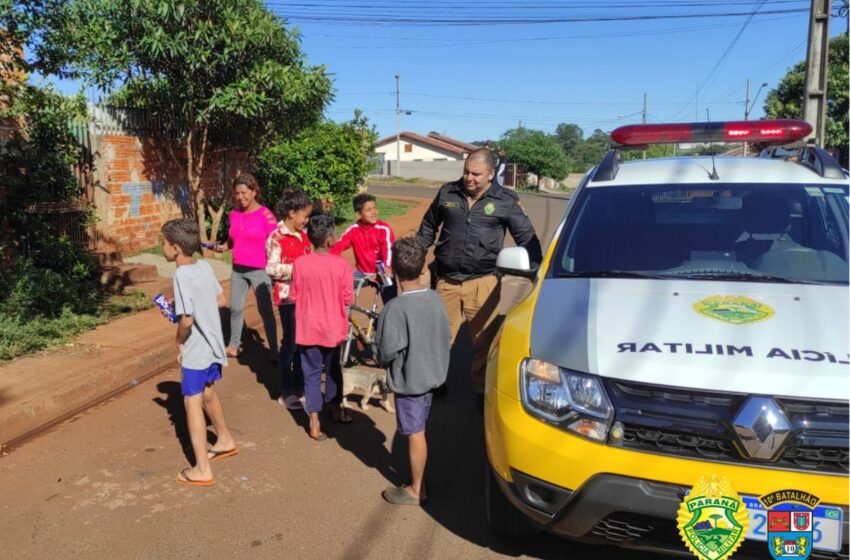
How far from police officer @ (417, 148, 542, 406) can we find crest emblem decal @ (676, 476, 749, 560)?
8.75ft

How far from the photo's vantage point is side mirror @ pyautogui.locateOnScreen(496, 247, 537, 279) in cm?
393

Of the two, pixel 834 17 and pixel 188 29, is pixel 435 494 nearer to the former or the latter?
pixel 188 29

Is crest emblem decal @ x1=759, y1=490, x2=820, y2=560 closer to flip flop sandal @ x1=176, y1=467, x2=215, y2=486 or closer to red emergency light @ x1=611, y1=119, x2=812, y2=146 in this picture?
red emergency light @ x1=611, y1=119, x2=812, y2=146

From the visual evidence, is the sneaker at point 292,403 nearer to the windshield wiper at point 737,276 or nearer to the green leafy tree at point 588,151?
the windshield wiper at point 737,276

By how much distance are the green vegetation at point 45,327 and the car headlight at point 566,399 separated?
5055 millimetres

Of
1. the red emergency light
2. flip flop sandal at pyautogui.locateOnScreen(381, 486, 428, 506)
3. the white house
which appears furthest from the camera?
the white house

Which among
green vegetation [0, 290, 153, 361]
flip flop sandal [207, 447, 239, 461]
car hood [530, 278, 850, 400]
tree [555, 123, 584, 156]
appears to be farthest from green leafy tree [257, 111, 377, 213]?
tree [555, 123, 584, 156]

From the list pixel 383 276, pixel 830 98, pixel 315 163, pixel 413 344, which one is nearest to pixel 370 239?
pixel 383 276

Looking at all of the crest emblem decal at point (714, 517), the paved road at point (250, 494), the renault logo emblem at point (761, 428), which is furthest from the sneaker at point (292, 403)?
the renault logo emblem at point (761, 428)

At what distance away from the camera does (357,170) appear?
16.6 meters

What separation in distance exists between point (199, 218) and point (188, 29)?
10.3 feet

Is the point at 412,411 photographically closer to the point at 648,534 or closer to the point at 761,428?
the point at 648,534

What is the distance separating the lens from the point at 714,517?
8.23 feet

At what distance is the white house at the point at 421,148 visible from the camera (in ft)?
251
